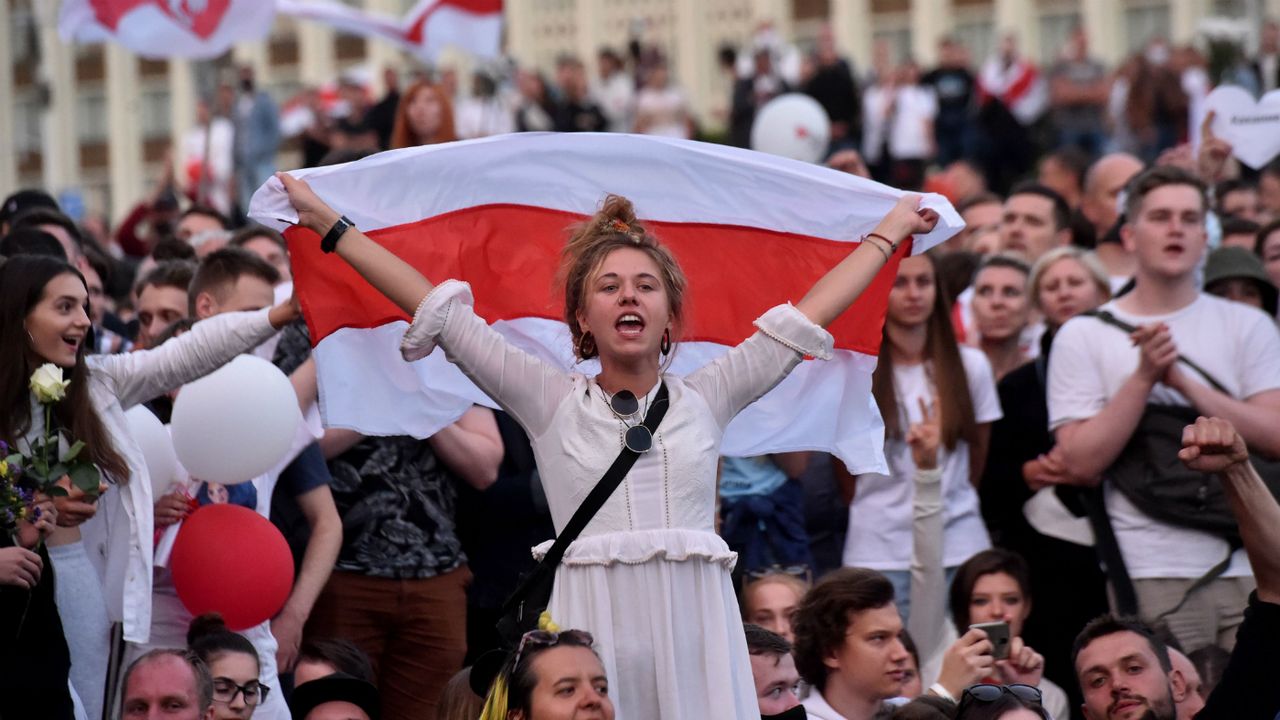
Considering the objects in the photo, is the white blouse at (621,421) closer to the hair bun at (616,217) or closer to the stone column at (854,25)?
the hair bun at (616,217)

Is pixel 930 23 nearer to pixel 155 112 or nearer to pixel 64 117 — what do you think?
pixel 155 112

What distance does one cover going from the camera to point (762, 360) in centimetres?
627

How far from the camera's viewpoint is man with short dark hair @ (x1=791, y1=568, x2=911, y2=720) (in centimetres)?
805

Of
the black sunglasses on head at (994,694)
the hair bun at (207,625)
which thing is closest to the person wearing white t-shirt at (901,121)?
the hair bun at (207,625)

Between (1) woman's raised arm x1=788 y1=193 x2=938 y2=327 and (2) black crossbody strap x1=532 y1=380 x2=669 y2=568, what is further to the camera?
(1) woman's raised arm x1=788 y1=193 x2=938 y2=327

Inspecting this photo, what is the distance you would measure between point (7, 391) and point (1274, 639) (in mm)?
3970

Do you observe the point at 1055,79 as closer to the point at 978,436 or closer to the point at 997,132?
the point at 997,132

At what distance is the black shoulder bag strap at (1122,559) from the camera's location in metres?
8.62

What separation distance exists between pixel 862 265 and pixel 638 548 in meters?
1.16

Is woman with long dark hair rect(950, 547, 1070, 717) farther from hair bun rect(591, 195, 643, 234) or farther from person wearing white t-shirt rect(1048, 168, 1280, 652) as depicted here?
hair bun rect(591, 195, 643, 234)

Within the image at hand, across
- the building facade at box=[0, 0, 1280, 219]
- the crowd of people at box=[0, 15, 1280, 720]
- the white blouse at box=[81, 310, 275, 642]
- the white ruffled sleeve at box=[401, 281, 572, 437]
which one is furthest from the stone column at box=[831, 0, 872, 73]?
the white ruffled sleeve at box=[401, 281, 572, 437]

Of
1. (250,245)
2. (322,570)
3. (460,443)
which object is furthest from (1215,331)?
(250,245)

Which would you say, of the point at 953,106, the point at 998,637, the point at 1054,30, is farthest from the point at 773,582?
the point at 1054,30

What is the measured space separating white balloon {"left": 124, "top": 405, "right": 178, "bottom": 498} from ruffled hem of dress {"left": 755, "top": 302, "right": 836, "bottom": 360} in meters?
2.64
